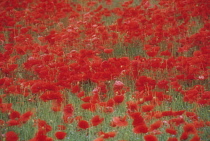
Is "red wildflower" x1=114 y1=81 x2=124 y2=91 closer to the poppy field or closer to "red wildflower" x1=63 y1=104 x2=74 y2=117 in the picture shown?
the poppy field

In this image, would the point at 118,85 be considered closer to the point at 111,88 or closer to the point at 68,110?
the point at 111,88

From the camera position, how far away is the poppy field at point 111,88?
10.5 feet

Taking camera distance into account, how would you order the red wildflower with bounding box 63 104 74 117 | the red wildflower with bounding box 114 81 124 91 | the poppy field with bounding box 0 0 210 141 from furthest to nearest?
the red wildflower with bounding box 114 81 124 91 < the red wildflower with bounding box 63 104 74 117 < the poppy field with bounding box 0 0 210 141

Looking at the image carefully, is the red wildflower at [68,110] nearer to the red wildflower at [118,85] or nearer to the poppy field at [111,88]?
the poppy field at [111,88]

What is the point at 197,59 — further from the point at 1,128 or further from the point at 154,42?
the point at 1,128

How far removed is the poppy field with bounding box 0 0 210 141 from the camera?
3205 millimetres

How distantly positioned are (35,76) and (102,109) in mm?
1843

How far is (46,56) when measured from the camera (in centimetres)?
476

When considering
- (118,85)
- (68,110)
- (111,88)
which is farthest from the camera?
(111,88)

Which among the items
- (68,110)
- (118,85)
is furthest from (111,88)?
(68,110)

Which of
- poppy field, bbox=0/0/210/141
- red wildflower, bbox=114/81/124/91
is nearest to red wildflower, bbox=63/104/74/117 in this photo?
poppy field, bbox=0/0/210/141

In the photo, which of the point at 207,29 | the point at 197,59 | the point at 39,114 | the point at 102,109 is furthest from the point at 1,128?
the point at 207,29

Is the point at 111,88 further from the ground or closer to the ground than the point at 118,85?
closer to the ground

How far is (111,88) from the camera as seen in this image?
4555 millimetres
